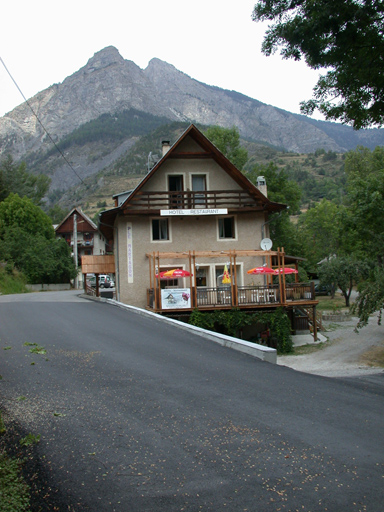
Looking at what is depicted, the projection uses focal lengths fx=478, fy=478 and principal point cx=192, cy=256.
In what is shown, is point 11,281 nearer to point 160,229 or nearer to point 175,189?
point 160,229

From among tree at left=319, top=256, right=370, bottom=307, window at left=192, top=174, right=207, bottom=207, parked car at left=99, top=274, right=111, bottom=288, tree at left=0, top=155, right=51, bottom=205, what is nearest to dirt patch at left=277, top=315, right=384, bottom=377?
window at left=192, top=174, right=207, bottom=207

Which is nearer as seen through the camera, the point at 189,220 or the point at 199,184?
the point at 189,220

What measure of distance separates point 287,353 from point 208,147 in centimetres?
1272

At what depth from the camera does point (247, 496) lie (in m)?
4.47

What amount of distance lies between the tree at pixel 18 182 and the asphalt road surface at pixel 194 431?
62979 mm

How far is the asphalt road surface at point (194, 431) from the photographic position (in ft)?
14.8

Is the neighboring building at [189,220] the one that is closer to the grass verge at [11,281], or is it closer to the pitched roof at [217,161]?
the pitched roof at [217,161]

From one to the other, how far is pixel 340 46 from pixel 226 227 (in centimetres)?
1943

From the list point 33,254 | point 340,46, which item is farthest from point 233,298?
point 33,254

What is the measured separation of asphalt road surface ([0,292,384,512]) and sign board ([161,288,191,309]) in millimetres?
12229

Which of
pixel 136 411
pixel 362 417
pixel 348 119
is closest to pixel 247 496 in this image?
pixel 136 411

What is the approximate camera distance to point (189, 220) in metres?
28.8

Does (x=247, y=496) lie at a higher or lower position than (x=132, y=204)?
lower

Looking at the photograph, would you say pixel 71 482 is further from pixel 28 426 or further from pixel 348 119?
pixel 348 119
